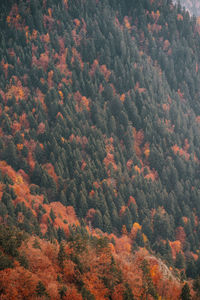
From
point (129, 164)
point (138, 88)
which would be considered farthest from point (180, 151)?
point (138, 88)

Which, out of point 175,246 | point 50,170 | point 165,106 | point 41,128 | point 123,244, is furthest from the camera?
point 165,106

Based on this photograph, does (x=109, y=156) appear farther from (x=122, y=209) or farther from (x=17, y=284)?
(x=17, y=284)

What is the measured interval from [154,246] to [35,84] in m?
114

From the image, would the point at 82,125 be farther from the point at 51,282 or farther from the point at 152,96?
the point at 51,282

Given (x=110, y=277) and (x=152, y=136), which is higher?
(x=110, y=277)

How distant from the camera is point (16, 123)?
146 m

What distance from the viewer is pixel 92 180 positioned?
5217 inches

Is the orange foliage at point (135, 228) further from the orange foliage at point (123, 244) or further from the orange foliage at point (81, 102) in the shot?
the orange foliage at point (81, 102)

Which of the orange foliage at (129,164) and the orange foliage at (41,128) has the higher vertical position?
the orange foliage at (41,128)

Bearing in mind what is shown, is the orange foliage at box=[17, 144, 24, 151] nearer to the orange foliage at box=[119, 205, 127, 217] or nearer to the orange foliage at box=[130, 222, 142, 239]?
the orange foliage at box=[119, 205, 127, 217]

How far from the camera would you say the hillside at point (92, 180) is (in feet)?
166

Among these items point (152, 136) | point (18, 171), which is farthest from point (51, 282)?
point (152, 136)

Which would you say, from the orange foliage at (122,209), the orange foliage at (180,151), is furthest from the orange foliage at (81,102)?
the orange foliage at (122,209)

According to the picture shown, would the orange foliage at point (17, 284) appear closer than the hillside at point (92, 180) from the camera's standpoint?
Yes
